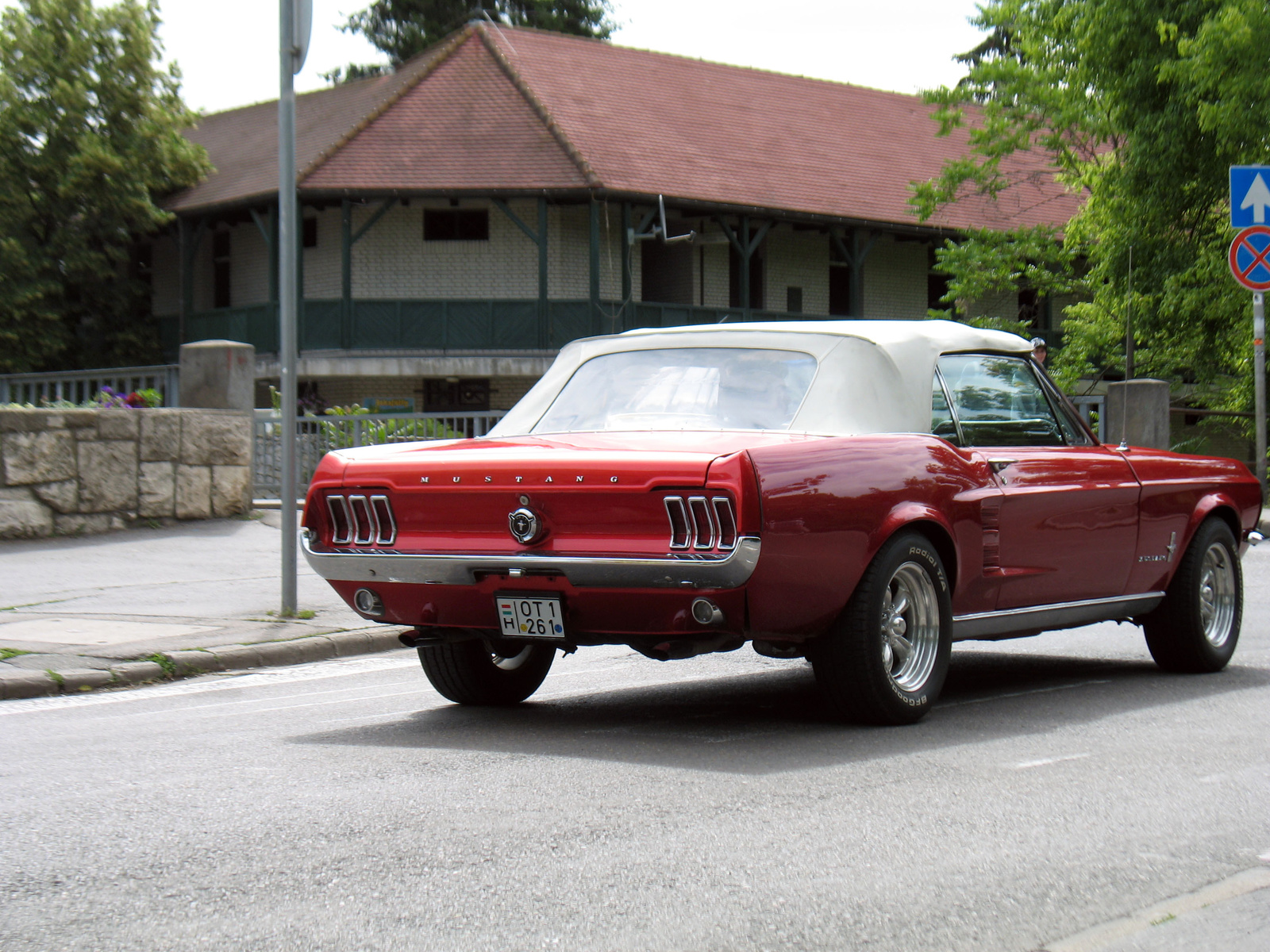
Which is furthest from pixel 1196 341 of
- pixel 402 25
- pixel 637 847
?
pixel 402 25

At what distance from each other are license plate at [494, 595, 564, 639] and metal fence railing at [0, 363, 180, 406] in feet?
36.6

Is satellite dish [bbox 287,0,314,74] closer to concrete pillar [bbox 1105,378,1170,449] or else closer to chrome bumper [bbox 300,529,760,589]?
chrome bumper [bbox 300,529,760,589]

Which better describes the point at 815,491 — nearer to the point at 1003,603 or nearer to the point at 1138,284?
the point at 1003,603

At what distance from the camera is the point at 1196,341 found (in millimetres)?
22922

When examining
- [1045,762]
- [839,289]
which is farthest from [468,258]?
[1045,762]

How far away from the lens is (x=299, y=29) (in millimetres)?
9953

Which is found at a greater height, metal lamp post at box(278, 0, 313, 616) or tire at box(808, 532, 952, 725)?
metal lamp post at box(278, 0, 313, 616)

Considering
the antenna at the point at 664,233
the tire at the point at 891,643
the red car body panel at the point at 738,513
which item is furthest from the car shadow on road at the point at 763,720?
the antenna at the point at 664,233

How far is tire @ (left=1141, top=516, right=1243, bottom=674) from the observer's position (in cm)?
780

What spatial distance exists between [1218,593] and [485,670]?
3870 millimetres

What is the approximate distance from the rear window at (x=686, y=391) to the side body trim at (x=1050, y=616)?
1.16m

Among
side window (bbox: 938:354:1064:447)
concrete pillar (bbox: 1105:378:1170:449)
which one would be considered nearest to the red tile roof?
concrete pillar (bbox: 1105:378:1170:449)

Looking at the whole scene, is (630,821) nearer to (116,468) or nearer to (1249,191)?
(116,468)

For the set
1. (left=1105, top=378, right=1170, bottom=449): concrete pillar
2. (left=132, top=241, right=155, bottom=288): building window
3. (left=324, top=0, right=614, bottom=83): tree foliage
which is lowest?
(left=1105, top=378, right=1170, bottom=449): concrete pillar
